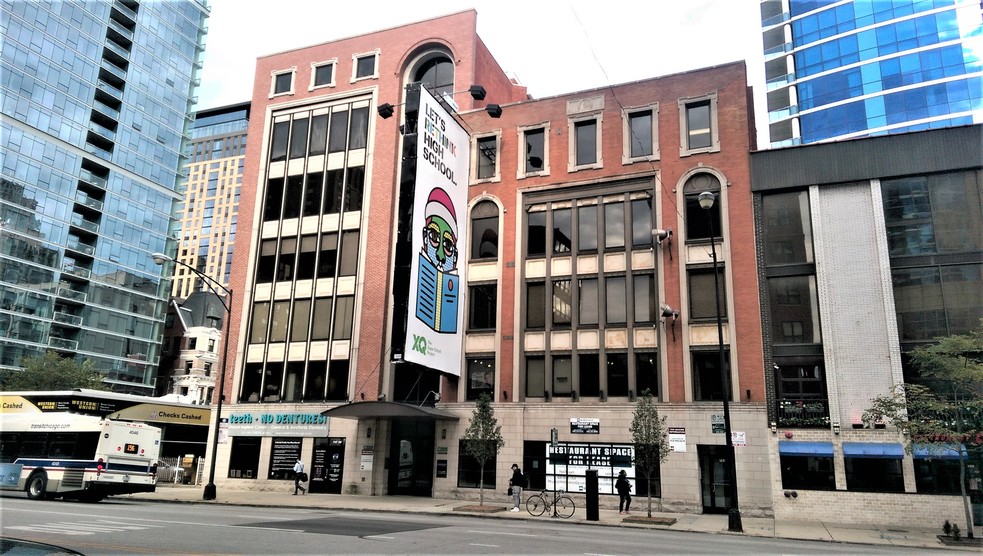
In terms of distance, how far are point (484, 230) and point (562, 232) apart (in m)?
4.23

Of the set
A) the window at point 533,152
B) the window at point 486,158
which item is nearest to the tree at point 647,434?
the window at point 533,152

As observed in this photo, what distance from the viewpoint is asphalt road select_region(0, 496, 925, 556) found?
1292 centimetres

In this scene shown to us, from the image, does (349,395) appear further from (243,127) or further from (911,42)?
(243,127)

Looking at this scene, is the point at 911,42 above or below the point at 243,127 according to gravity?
below

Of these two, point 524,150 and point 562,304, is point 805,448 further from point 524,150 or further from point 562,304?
point 524,150

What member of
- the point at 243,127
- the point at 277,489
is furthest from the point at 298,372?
the point at 243,127

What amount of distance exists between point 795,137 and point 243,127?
359 feet

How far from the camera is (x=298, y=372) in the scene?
3669 centimetres

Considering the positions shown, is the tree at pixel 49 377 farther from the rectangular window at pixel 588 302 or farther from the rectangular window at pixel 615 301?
the rectangular window at pixel 615 301

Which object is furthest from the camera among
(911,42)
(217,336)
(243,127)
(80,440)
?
(243,127)

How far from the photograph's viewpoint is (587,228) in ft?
108

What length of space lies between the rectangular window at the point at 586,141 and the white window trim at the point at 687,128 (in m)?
4.24

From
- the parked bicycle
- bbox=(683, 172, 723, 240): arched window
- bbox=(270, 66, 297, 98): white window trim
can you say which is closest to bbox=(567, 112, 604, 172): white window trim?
bbox=(683, 172, 723, 240): arched window

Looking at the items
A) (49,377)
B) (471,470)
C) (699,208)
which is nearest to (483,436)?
(471,470)
